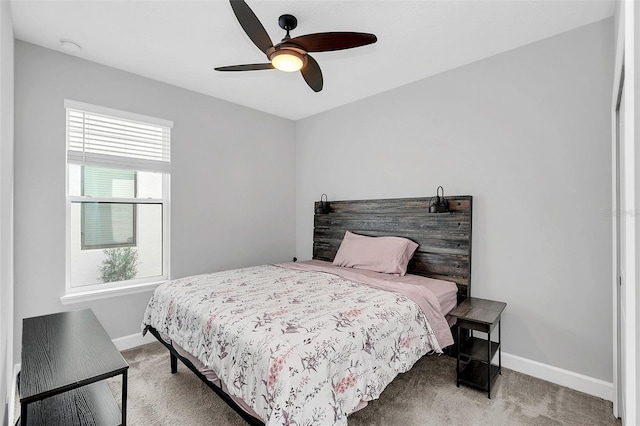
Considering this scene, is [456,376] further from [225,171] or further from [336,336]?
[225,171]

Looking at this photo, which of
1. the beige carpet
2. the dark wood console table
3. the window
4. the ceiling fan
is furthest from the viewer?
the window

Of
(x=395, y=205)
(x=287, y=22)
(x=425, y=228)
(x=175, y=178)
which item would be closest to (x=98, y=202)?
(x=175, y=178)

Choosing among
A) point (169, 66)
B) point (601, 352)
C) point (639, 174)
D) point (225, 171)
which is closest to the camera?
point (639, 174)

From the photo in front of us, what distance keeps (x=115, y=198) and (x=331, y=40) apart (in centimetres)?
264

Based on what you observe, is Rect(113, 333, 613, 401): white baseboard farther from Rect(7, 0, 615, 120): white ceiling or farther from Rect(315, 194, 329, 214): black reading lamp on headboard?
Rect(7, 0, 615, 120): white ceiling

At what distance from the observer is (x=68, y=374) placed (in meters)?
1.51

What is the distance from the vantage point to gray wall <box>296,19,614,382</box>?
7.86 feet

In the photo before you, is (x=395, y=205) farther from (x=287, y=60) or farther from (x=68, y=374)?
(x=68, y=374)

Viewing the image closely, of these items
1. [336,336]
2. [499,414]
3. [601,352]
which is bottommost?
[499,414]

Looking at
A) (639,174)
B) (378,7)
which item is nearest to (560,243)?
(639,174)

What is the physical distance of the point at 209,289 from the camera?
2518mm

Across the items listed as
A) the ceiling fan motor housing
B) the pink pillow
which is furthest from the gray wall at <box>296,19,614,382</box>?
the ceiling fan motor housing

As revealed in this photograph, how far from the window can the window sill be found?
0.08 meters

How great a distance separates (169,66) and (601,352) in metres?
4.46
